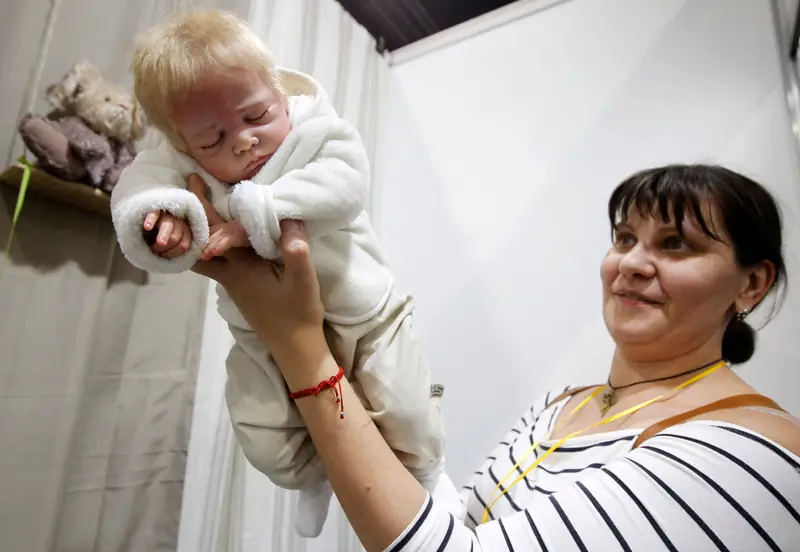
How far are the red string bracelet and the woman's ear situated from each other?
0.69m

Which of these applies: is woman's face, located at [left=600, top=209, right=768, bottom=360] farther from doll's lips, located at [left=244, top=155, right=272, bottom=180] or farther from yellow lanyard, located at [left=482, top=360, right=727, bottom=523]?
doll's lips, located at [left=244, top=155, right=272, bottom=180]

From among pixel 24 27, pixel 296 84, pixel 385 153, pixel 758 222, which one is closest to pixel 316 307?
pixel 296 84

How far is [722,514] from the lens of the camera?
0.52 metres

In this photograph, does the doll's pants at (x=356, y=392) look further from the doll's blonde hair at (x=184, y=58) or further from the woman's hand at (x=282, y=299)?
the doll's blonde hair at (x=184, y=58)

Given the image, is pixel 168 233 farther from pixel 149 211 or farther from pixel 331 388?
pixel 331 388

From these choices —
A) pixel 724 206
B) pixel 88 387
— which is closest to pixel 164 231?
pixel 88 387

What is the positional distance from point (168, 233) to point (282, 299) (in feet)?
0.52

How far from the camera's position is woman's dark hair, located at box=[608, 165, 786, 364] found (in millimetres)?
797

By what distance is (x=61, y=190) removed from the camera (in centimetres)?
91

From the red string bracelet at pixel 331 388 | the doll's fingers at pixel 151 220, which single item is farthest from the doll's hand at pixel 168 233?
the red string bracelet at pixel 331 388

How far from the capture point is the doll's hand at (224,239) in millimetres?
596

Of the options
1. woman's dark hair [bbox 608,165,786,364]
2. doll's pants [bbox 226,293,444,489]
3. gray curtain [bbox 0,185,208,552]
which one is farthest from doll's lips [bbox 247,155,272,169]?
woman's dark hair [bbox 608,165,786,364]

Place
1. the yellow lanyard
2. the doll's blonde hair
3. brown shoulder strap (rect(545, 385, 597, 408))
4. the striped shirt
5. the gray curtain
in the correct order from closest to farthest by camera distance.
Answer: the striped shirt, the doll's blonde hair, the yellow lanyard, the gray curtain, brown shoulder strap (rect(545, 385, 597, 408))

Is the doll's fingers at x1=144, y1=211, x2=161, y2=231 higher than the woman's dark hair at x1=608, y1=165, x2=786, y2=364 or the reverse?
the reverse
